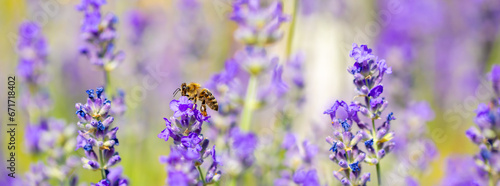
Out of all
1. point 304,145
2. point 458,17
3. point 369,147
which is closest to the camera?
point 369,147

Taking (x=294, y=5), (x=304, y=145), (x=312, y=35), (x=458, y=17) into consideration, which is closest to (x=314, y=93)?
(x=312, y=35)

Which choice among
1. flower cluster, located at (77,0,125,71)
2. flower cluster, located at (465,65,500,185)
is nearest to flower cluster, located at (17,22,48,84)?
flower cluster, located at (77,0,125,71)

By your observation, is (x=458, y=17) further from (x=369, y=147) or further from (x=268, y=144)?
(x=369, y=147)

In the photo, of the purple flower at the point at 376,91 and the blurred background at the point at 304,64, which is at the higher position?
the blurred background at the point at 304,64

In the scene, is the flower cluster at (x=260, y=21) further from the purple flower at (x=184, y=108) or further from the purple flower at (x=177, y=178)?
the purple flower at (x=177, y=178)

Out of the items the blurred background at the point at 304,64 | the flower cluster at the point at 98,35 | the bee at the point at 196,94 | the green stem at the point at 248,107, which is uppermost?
the blurred background at the point at 304,64

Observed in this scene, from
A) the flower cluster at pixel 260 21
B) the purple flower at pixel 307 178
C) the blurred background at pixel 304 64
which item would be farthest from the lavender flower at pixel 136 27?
the purple flower at pixel 307 178

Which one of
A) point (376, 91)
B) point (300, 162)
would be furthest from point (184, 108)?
point (300, 162)
